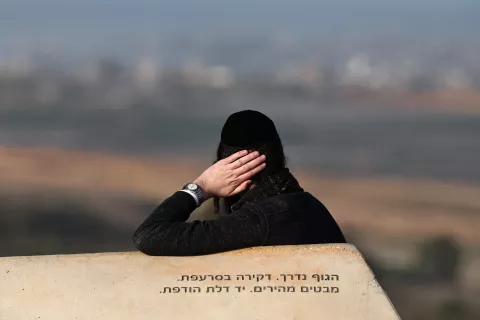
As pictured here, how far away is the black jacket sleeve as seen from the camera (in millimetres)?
2893

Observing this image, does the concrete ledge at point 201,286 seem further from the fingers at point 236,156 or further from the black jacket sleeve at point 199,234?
the fingers at point 236,156

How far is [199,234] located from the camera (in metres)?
2.90

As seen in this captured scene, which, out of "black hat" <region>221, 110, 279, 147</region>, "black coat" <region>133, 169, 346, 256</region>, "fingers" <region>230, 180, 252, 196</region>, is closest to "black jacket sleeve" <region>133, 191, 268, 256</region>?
"black coat" <region>133, 169, 346, 256</region>

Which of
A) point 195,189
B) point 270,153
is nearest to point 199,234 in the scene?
point 195,189

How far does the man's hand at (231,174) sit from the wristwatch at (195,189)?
0.8 inches

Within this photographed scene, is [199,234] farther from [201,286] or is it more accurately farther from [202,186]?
[202,186]

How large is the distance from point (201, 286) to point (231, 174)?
0.46 metres

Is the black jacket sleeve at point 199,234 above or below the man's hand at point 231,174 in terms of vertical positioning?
below

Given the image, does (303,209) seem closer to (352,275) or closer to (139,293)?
(352,275)

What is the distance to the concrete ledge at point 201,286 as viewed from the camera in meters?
2.75

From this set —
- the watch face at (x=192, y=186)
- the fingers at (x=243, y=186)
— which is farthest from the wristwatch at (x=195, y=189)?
the fingers at (x=243, y=186)

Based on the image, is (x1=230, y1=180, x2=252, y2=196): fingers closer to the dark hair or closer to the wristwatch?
the dark hair

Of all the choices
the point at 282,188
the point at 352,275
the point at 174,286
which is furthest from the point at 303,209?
the point at 174,286

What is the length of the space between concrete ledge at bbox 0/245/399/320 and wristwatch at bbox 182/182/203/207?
291 millimetres
